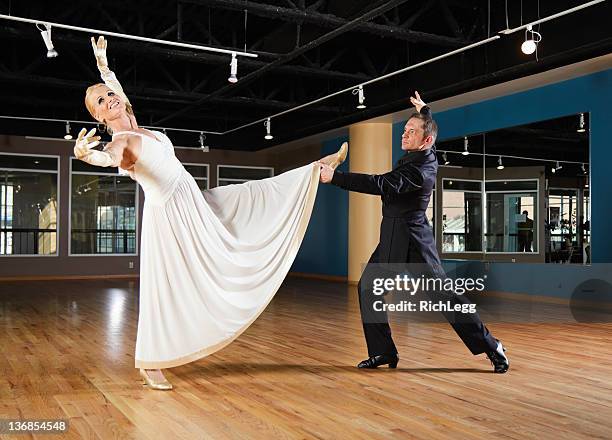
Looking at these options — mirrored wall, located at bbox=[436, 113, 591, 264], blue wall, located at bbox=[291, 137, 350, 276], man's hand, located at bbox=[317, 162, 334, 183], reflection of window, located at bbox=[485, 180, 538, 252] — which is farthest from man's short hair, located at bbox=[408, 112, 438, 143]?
blue wall, located at bbox=[291, 137, 350, 276]

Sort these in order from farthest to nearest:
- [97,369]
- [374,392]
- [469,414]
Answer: [97,369] → [374,392] → [469,414]

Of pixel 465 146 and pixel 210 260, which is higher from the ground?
pixel 465 146

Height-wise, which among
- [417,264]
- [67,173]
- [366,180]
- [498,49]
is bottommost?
[417,264]

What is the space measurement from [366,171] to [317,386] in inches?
330

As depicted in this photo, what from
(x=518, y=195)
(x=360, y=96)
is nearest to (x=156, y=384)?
(x=360, y=96)

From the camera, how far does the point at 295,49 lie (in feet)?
25.9

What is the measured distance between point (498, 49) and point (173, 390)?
6.41 m

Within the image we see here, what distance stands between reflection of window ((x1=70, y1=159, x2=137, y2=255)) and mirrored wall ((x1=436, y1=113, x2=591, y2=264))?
758 centimetres

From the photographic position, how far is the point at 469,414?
3.05 meters

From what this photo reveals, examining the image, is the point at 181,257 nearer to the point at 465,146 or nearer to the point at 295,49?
the point at 295,49

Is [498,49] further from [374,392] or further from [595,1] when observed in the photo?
[374,392]

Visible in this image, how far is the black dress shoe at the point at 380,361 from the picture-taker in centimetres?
412

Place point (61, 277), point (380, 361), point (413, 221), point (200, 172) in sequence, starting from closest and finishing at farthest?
point (413, 221) < point (380, 361) < point (61, 277) < point (200, 172)

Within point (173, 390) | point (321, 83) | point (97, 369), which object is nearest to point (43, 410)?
point (173, 390)
